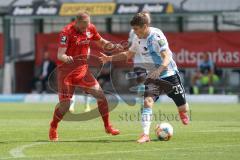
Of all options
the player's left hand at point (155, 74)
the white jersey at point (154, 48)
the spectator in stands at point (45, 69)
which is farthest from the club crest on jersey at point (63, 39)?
the spectator in stands at point (45, 69)

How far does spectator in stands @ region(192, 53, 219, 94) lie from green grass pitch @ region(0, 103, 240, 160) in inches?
456

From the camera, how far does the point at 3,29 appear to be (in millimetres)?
37531

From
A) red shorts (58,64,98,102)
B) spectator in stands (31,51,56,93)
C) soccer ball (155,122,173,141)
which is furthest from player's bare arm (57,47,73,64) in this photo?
spectator in stands (31,51,56,93)

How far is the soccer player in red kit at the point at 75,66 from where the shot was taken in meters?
14.8

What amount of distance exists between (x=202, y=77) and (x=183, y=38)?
8.03 ft

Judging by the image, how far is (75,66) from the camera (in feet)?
50.8

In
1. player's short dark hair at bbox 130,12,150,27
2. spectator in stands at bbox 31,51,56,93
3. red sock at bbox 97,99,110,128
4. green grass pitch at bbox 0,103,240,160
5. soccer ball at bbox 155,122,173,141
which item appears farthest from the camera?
spectator in stands at bbox 31,51,56,93

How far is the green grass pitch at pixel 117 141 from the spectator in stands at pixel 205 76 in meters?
11.6

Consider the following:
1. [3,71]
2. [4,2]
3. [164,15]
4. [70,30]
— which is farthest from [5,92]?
[70,30]

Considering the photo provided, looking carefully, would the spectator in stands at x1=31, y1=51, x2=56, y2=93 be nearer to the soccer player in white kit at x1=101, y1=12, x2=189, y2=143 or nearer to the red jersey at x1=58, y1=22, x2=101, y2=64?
the red jersey at x1=58, y1=22, x2=101, y2=64

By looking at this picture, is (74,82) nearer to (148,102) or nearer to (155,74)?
(148,102)

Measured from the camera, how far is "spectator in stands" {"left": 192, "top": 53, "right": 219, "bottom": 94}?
33406mm

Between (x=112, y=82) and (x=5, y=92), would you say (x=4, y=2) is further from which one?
(x=112, y=82)

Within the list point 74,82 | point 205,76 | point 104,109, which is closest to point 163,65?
point 104,109
